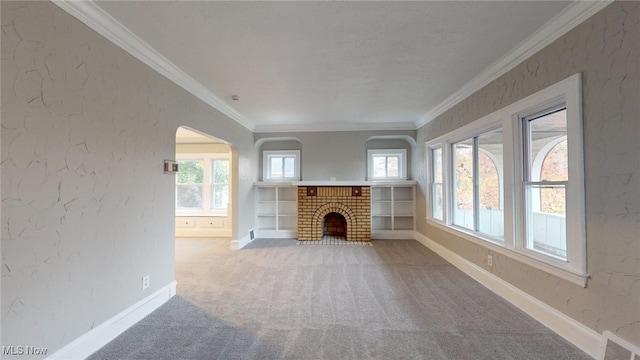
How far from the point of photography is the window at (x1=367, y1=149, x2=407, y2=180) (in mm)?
5875

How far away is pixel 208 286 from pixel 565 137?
3.89 m

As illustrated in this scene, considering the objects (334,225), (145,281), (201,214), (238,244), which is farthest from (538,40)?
(201,214)

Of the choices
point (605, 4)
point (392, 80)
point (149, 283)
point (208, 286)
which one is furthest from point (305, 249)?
point (605, 4)

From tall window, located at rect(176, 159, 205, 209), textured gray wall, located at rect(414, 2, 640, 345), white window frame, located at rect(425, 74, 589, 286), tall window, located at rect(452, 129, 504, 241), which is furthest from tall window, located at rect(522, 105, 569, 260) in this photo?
tall window, located at rect(176, 159, 205, 209)

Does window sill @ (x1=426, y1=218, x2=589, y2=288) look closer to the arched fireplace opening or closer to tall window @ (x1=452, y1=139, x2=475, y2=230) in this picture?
tall window @ (x1=452, y1=139, x2=475, y2=230)

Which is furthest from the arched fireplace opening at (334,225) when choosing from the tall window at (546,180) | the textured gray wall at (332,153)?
the tall window at (546,180)

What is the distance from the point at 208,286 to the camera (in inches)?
121

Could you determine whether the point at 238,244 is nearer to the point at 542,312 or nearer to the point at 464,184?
the point at 464,184

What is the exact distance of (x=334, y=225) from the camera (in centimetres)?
598

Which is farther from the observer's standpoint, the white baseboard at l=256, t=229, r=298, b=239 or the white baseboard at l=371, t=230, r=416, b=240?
the white baseboard at l=256, t=229, r=298, b=239

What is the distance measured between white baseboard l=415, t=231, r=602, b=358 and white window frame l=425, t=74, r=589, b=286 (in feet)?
1.05

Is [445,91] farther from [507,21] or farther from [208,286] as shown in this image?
[208,286]

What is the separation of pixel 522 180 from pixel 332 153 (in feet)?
12.2

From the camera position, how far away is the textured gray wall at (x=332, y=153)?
224 inches
